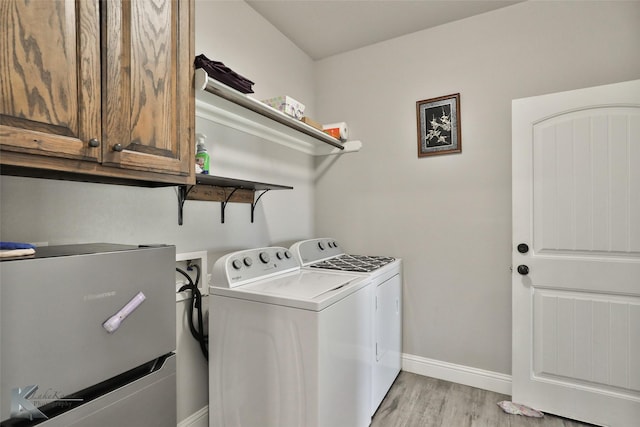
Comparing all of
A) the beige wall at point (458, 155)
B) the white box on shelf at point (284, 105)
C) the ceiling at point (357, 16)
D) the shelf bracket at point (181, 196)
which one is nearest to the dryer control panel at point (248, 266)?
the shelf bracket at point (181, 196)

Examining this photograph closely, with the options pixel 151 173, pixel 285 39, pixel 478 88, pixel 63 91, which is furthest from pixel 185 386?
pixel 478 88

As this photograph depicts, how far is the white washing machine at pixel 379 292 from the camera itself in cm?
197

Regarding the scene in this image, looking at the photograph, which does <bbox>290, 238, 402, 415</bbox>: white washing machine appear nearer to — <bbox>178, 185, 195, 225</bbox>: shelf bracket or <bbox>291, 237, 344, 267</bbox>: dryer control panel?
<bbox>291, 237, 344, 267</bbox>: dryer control panel

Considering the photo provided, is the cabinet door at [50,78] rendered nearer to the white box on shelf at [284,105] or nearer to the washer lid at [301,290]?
the washer lid at [301,290]

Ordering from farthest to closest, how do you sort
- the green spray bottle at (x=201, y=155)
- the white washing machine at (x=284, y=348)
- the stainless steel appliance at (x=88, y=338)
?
the green spray bottle at (x=201, y=155) → the white washing machine at (x=284, y=348) → the stainless steel appliance at (x=88, y=338)

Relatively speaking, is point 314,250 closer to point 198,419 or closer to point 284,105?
point 284,105

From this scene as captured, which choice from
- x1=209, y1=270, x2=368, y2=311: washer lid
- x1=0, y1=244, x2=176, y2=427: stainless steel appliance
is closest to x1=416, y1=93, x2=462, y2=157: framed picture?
x1=209, y1=270, x2=368, y2=311: washer lid

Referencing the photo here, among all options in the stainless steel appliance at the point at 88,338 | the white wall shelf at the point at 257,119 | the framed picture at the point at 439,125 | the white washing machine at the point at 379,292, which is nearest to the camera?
the stainless steel appliance at the point at 88,338

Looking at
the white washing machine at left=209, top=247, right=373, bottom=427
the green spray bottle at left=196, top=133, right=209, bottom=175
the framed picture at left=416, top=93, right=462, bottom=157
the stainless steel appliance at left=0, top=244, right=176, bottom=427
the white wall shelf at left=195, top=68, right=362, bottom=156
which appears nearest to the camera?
the stainless steel appliance at left=0, top=244, right=176, bottom=427

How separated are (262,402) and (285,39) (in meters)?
2.50

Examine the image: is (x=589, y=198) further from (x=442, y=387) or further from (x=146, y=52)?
(x=146, y=52)

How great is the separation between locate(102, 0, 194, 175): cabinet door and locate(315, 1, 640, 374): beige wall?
1705 mm

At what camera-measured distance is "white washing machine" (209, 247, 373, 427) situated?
138 cm

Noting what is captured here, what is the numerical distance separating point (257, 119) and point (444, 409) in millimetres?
2185
